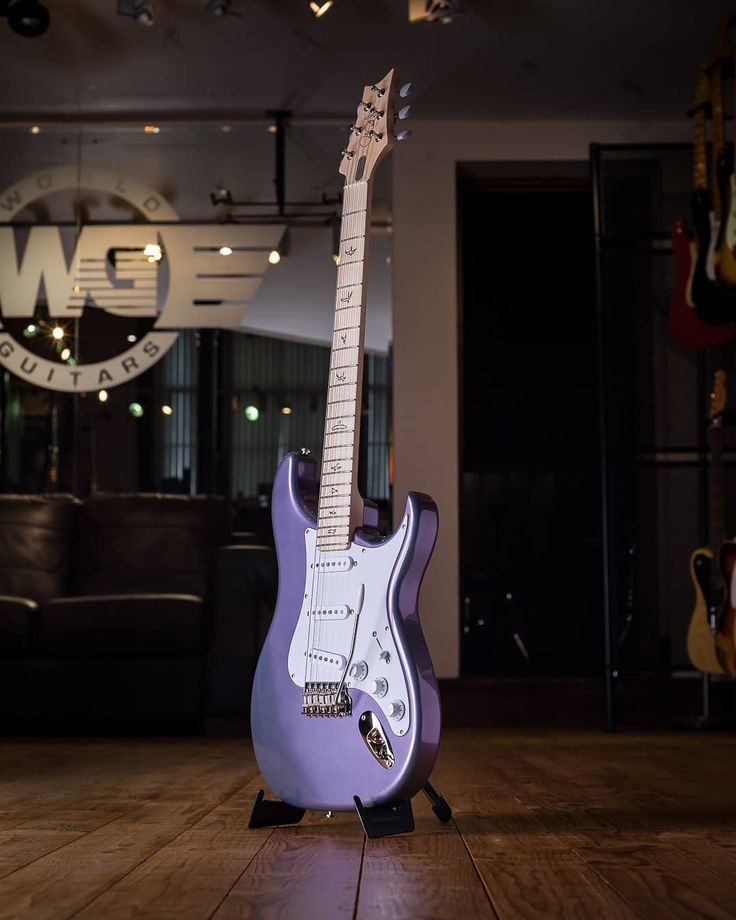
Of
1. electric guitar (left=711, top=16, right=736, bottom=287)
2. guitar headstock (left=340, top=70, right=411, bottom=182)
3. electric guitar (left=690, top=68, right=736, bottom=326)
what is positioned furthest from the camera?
electric guitar (left=690, top=68, right=736, bottom=326)

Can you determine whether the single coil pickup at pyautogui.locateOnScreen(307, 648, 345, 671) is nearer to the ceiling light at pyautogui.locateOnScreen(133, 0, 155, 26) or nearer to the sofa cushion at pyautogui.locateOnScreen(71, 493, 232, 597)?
the sofa cushion at pyautogui.locateOnScreen(71, 493, 232, 597)

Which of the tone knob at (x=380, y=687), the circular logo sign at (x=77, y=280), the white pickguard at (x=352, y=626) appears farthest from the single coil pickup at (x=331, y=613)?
the circular logo sign at (x=77, y=280)

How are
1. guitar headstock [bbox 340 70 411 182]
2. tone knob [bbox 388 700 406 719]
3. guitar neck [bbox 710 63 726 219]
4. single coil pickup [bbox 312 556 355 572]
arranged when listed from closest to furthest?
tone knob [bbox 388 700 406 719] < single coil pickup [bbox 312 556 355 572] < guitar headstock [bbox 340 70 411 182] < guitar neck [bbox 710 63 726 219]

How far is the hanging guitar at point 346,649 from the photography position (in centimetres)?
177

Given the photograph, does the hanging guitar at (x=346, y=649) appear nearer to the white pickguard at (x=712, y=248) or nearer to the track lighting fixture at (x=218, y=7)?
the track lighting fixture at (x=218, y=7)

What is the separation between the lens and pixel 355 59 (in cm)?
479

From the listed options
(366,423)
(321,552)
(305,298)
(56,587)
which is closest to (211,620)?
(56,587)

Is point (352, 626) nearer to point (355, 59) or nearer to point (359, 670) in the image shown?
point (359, 670)

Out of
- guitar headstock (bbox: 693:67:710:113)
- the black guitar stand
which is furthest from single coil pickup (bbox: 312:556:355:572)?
guitar headstock (bbox: 693:67:710:113)

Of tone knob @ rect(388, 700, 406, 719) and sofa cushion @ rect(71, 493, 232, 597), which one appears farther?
sofa cushion @ rect(71, 493, 232, 597)

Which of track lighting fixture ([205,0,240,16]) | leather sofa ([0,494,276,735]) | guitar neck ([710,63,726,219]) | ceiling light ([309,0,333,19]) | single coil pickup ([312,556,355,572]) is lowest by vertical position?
leather sofa ([0,494,276,735])

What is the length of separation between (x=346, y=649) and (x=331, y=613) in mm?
68

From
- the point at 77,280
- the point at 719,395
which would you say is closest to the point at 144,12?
the point at 77,280

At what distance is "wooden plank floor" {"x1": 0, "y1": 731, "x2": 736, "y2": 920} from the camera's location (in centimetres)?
131
